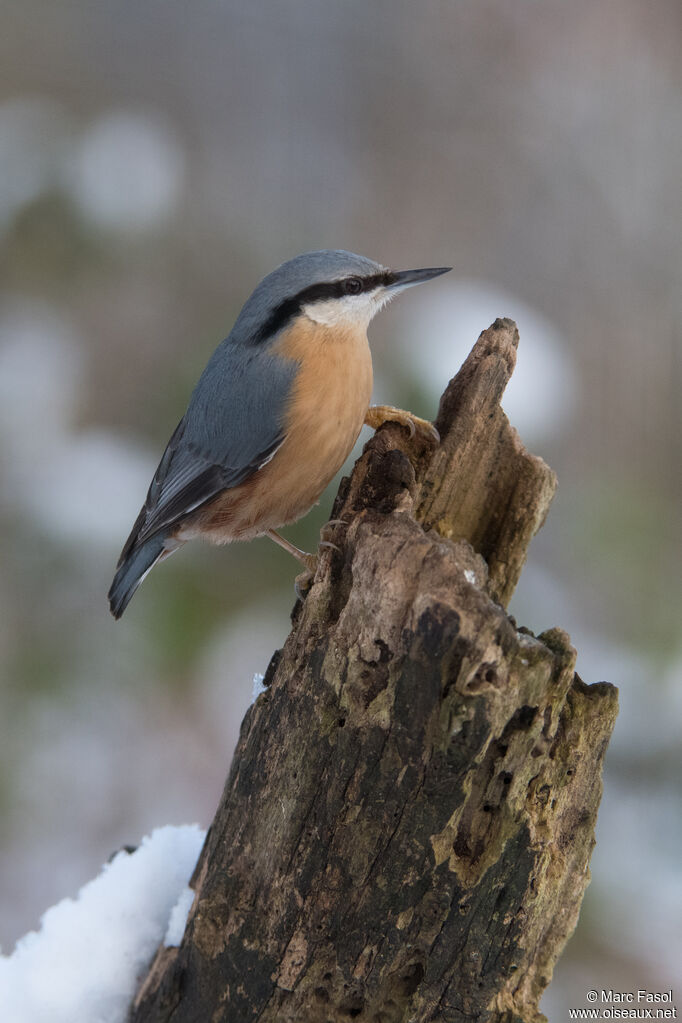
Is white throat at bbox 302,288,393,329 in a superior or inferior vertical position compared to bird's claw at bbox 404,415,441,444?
superior

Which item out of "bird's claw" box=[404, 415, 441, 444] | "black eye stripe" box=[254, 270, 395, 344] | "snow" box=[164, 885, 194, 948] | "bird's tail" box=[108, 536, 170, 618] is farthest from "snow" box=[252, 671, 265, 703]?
"black eye stripe" box=[254, 270, 395, 344]

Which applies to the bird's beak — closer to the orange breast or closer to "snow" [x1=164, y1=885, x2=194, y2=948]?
the orange breast

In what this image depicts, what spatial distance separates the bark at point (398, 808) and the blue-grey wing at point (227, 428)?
657 millimetres

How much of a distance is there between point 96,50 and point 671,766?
3.82 meters

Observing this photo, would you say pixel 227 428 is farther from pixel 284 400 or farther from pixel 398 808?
Result: pixel 398 808

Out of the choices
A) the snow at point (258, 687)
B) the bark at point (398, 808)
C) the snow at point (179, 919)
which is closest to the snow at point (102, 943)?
the snow at point (179, 919)

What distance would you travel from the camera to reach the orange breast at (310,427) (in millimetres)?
2564

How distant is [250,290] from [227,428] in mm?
1592

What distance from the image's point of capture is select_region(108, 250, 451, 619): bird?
8.45ft

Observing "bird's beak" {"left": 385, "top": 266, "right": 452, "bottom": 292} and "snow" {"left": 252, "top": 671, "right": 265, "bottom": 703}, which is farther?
"bird's beak" {"left": 385, "top": 266, "right": 452, "bottom": 292}

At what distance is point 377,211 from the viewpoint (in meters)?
4.65

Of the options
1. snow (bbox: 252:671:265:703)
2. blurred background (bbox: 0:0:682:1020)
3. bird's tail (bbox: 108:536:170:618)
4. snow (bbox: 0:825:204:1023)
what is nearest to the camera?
snow (bbox: 252:671:265:703)

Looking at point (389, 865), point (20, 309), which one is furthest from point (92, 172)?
point (389, 865)

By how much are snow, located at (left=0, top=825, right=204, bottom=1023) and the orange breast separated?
0.90 metres
